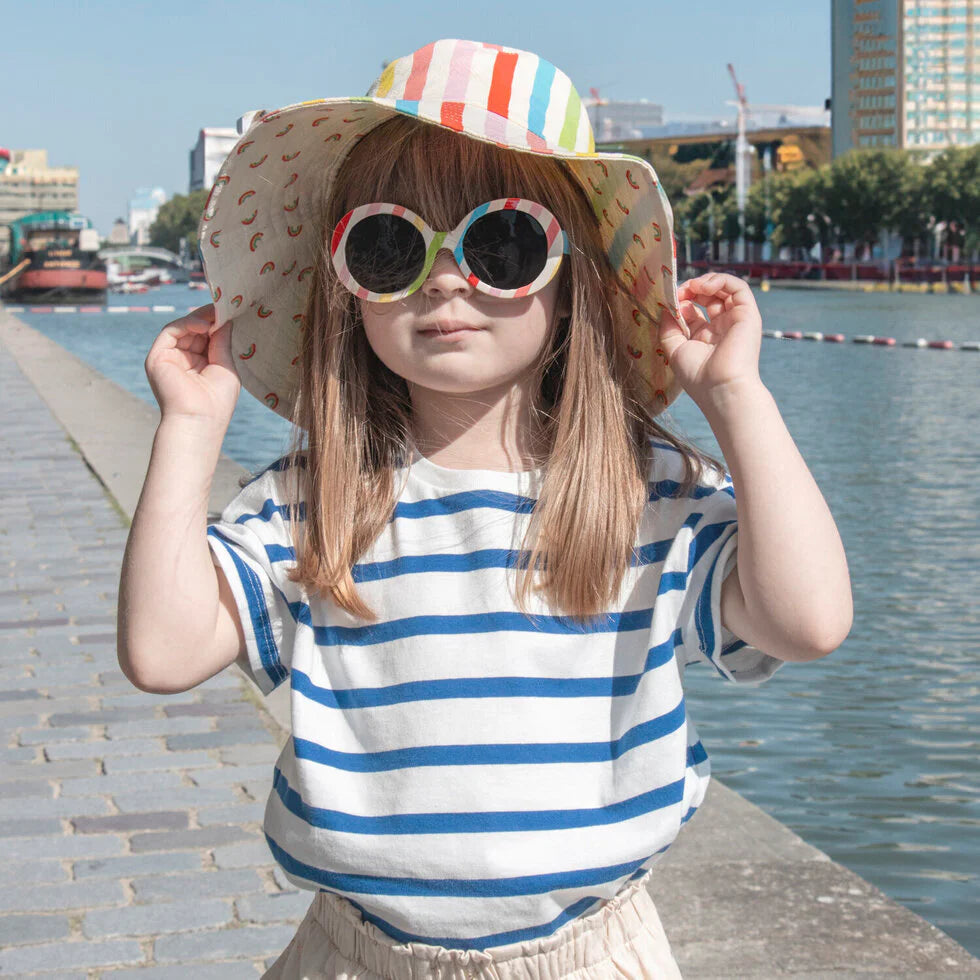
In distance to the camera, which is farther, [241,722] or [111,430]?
[111,430]

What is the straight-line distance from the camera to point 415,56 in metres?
1.66

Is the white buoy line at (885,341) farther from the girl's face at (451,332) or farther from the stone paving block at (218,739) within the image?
the girl's face at (451,332)

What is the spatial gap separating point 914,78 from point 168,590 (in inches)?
5520

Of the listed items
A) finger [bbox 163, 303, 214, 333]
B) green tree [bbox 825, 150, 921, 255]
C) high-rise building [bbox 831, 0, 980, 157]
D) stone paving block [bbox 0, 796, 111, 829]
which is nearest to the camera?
finger [bbox 163, 303, 214, 333]

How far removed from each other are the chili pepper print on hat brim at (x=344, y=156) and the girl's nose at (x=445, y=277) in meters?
0.14

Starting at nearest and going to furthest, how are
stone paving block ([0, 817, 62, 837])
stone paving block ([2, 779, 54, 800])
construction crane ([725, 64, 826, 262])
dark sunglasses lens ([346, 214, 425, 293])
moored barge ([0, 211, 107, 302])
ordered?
dark sunglasses lens ([346, 214, 425, 293])
stone paving block ([0, 817, 62, 837])
stone paving block ([2, 779, 54, 800])
moored barge ([0, 211, 107, 302])
construction crane ([725, 64, 826, 262])

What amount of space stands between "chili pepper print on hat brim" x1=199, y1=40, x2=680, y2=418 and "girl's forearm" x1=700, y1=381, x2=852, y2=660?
0.19m

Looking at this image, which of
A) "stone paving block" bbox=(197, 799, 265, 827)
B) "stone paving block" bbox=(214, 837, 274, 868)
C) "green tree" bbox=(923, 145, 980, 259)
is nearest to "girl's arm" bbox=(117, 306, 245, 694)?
"stone paving block" bbox=(214, 837, 274, 868)

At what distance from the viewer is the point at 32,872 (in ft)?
11.1

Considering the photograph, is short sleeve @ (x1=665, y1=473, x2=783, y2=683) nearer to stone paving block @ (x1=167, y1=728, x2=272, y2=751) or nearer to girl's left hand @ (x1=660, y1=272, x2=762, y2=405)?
girl's left hand @ (x1=660, y1=272, x2=762, y2=405)

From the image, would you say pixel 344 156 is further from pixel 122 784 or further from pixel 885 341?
pixel 885 341

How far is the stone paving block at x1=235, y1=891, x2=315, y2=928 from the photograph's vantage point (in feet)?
10.3

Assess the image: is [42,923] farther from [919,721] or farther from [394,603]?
[919,721]

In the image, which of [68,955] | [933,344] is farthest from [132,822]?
[933,344]
